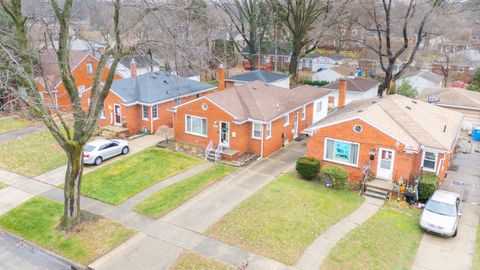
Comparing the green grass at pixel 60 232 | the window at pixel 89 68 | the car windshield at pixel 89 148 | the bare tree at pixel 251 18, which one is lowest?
the green grass at pixel 60 232

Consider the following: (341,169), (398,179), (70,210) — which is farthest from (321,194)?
(70,210)

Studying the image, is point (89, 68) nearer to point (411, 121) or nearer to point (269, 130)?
point (269, 130)

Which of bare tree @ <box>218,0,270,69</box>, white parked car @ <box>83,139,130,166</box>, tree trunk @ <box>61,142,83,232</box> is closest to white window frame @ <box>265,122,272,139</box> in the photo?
white parked car @ <box>83,139,130,166</box>

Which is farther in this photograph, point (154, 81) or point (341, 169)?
point (154, 81)

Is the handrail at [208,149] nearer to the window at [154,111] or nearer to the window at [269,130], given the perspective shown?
the window at [269,130]

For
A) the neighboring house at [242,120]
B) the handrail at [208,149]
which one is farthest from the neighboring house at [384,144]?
the handrail at [208,149]

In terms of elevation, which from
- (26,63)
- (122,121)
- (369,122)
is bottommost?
(122,121)

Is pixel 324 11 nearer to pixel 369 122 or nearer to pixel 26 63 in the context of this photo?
pixel 369 122

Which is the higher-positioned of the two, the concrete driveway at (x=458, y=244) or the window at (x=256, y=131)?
the window at (x=256, y=131)
